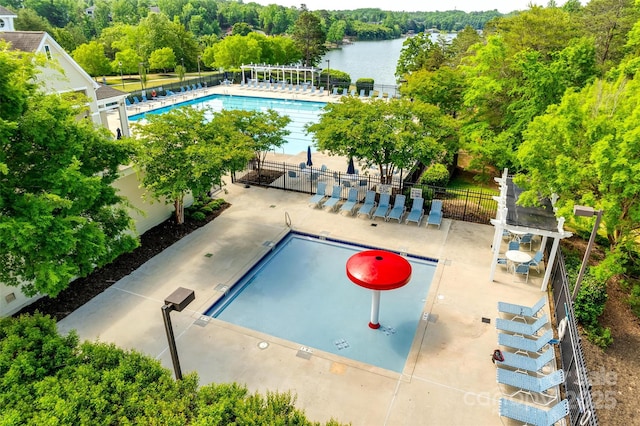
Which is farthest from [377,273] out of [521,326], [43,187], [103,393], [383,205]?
[43,187]

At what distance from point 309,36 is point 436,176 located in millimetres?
48355

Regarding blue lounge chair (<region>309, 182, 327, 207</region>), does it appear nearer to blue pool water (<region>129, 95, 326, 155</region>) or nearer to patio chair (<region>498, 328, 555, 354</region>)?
patio chair (<region>498, 328, 555, 354</region>)

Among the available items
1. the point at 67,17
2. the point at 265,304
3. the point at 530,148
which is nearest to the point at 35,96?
the point at 265,304

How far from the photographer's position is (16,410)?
566 cm

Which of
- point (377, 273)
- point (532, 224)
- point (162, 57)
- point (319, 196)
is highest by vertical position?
point (162, 57)

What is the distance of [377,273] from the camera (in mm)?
10750

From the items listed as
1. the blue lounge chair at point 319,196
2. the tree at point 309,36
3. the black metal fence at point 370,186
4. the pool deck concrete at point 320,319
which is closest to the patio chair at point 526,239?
the pool deck concrete at point 320,319

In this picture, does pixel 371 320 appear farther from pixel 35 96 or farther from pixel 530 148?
pixel 35 96

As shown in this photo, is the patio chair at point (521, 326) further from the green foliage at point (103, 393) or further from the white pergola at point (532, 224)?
the green foliage at point (103, 393)

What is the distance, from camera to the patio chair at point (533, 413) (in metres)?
8.16

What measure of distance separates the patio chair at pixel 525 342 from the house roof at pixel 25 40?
18491mm

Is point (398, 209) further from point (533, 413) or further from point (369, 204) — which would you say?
point (533, 413)

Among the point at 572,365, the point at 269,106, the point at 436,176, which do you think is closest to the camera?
the point at 572,365

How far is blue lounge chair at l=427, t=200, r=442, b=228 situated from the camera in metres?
17.0
